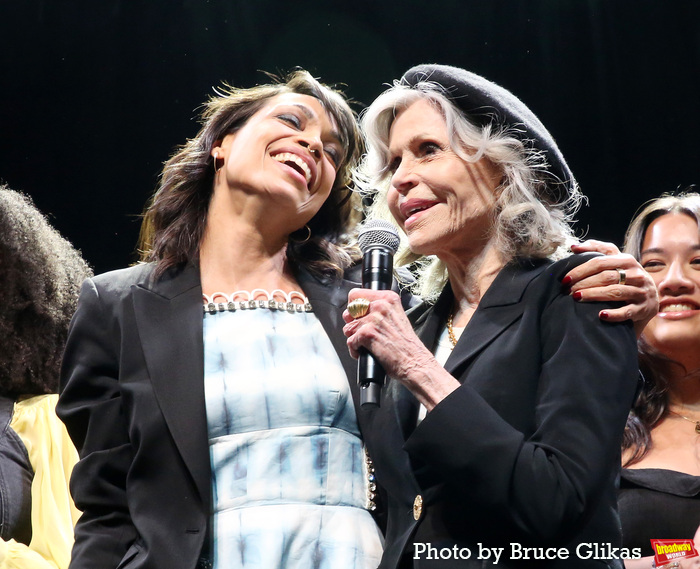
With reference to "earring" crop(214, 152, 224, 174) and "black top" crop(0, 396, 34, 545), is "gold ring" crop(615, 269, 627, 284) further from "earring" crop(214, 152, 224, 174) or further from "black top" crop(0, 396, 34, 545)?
"black top" crop(0, 396, 34, 545)

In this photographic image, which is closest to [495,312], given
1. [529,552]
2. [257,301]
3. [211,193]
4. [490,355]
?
[490,355]

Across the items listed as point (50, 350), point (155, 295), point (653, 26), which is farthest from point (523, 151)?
point (653, 26)

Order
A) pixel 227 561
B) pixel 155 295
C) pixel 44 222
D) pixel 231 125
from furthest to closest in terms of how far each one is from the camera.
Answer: pixel 44 222 < pixel 231 125 < pixel 155 295 < pixel 227 561

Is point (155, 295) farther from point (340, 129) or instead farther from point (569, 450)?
point (569, 450)

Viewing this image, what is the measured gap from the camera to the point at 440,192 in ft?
6.50

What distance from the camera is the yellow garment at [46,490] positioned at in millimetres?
2547

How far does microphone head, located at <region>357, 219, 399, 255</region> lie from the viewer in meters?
1.85

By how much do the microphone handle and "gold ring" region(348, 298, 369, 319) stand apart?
0.22 feet

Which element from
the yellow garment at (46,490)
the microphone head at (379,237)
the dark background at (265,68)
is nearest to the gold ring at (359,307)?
the microphone head at (379,237)

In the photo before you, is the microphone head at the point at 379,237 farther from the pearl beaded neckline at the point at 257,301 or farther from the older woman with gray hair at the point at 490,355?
the pearl beaded neckline at the point at 257,301

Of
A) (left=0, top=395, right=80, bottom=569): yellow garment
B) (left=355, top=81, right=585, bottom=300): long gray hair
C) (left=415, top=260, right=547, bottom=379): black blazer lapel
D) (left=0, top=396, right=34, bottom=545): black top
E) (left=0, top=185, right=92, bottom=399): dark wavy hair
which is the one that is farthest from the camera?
(left=0, top=185, right=92, bottom=399): dark wavy hair

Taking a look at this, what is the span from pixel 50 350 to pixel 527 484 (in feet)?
6.36

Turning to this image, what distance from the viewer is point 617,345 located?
5.41 ft

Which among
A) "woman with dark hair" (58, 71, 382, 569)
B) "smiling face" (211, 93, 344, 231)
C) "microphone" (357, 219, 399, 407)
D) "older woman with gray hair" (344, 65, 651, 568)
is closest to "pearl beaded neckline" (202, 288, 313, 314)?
"woman with dark hair" (58, 71, 382, 569)
